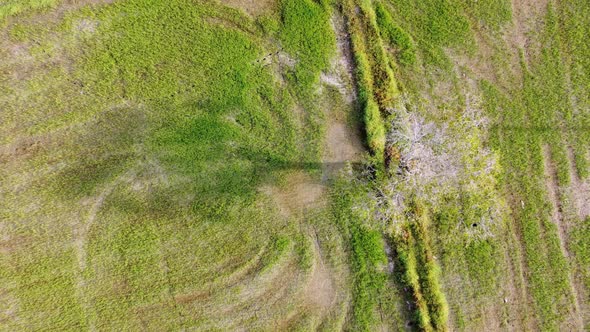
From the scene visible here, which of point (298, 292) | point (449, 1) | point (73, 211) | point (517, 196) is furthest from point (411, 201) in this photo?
point (73, 211)

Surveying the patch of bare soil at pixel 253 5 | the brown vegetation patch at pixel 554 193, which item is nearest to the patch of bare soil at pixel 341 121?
the patch of bare soil at pixel 253 5

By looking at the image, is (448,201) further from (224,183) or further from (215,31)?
(215,31)

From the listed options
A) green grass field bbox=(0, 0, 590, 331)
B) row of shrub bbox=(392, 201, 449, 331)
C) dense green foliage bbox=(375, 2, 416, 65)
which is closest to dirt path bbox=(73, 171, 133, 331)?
green grass field bbox=(0, 0, 590, 331)

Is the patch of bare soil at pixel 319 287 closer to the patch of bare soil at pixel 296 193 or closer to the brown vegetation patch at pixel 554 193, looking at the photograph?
the patch of bare soil at pixel 296 193

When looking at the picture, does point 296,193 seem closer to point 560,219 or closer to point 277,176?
point 277,176

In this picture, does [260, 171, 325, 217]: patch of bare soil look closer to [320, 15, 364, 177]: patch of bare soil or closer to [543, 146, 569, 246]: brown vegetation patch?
[320, 15, 364, 177]: patch of bare soil
